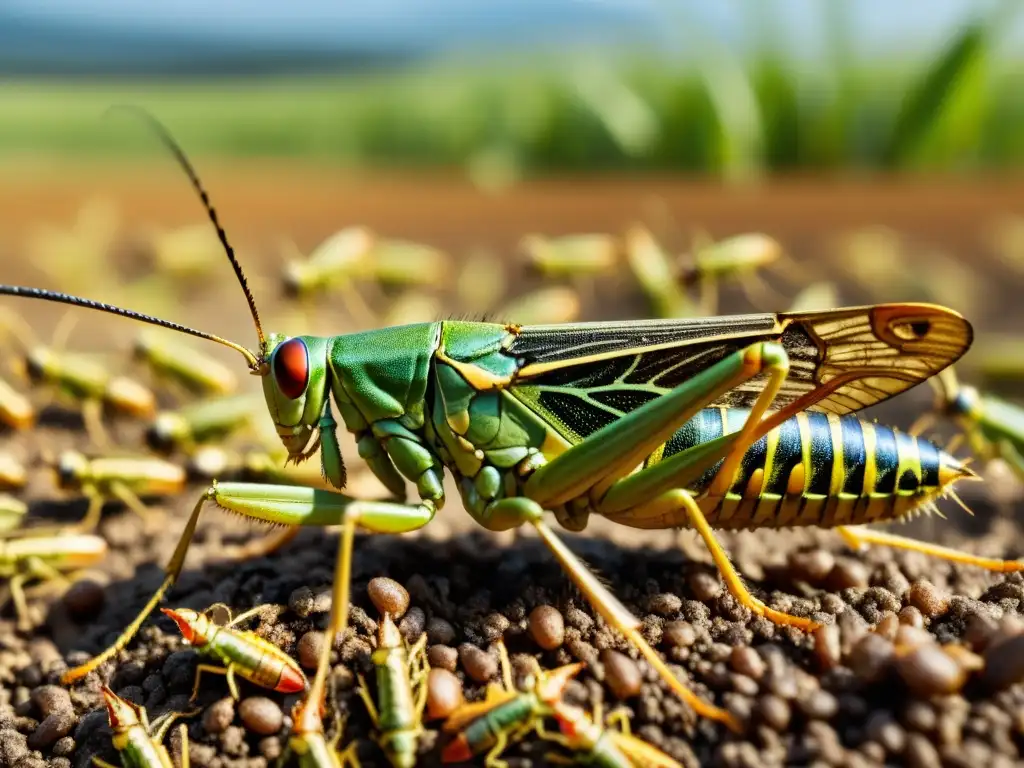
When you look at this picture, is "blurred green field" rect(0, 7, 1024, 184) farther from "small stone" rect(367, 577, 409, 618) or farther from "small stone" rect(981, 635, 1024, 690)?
"small stone" rect(981, 635, 1024, 690)

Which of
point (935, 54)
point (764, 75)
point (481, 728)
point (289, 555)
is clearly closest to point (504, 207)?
point (764, 75)

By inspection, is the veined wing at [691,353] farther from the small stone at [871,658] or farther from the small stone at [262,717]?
the small stone at [262,717]

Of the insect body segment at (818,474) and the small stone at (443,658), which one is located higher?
the insect body segment at (818,474)

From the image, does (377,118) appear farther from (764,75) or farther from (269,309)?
(764,75)

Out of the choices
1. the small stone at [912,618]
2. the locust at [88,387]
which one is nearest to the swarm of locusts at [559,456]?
the small stone at [912,618]

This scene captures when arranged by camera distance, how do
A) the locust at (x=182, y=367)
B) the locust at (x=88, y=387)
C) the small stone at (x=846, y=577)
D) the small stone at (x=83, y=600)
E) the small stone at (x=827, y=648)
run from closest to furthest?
the small stone at (x=827, y=648) → the small stone at (x=846, y=577) → the small stone at (x=83, y=600) → the locust at (x=88, y=387) → the locust at (x=182, y=367)

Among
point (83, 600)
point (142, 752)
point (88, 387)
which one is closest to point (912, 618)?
point (142, 752)

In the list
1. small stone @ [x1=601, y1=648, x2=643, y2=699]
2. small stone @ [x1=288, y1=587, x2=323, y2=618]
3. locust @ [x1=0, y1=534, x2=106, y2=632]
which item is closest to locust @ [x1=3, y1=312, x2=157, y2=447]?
locust @ [x1=0, y1=534, x2=106, y2=632]
